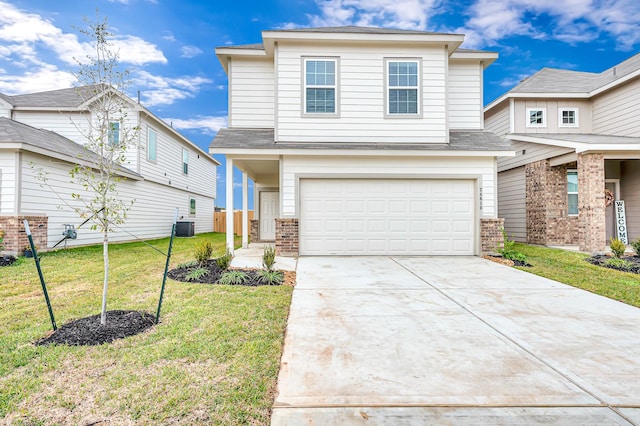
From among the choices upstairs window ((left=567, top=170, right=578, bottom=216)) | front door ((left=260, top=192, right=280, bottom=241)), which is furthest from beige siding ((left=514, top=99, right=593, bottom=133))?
front door ((left=260, top=192, right=280, bottom=241))

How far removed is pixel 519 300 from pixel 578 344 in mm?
1631

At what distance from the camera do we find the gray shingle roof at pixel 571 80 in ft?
42.1

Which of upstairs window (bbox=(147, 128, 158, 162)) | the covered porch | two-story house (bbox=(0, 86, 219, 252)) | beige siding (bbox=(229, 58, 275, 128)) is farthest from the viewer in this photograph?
upstairs window (bbox=(147, 128, 158, 162))

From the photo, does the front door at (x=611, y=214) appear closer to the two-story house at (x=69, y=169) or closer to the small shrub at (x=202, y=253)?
the small shrub at (x=202, y=253)

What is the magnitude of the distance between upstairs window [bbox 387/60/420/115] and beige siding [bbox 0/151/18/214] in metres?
10.8

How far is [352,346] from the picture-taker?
131 inches

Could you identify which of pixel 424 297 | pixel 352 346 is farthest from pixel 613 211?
pixel 352 346

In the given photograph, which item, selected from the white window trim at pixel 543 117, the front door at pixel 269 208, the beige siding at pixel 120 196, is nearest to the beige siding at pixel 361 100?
the front door at pixel 269 208

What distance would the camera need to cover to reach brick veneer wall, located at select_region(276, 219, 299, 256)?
9242 millimetres

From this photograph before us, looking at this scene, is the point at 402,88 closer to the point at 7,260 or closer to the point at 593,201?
the point at 593,201

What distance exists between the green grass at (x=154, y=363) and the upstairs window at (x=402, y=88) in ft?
22.6

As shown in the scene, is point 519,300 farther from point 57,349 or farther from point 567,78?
point 567,78

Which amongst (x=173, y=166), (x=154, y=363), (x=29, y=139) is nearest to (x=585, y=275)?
(x=154, y=363)

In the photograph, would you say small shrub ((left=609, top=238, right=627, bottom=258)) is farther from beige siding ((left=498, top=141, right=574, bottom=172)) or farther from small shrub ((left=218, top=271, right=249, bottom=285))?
small shrub ((left=218, top=271, right=249, bottom=285))
